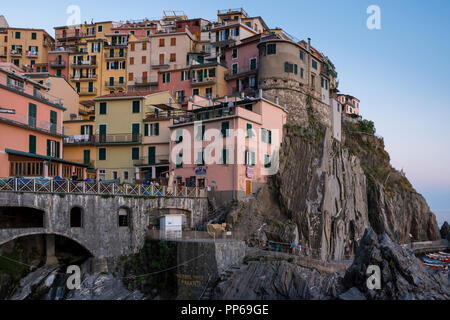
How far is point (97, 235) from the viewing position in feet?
117

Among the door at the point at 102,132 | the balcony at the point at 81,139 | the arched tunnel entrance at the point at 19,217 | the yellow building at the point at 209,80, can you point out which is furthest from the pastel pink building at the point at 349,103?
the arched tunnel entrance at the point at 19,217

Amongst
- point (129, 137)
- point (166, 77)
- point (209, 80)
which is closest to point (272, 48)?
point (209, 80)

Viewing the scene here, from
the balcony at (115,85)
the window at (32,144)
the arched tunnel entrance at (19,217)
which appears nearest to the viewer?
the arched tunnel entrance at (19,217)

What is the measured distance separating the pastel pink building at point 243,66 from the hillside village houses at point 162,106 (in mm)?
157

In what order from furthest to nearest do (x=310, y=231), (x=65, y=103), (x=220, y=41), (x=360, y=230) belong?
(x=220, y=41) → (x=65, y=103) → (x=360, y=230) → (x=310, y=231)

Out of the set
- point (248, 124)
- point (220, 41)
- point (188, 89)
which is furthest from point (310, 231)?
point (220, 41)

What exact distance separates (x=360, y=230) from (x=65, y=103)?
43.1 metres

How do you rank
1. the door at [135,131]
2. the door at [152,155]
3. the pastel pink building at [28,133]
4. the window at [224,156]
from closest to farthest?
the pastel pink building at [28,133]
the window at [224,156]
the door at [152,155]
the door at [135,131]

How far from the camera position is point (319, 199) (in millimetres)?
46438

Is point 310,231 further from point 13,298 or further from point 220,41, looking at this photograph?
point 220,41

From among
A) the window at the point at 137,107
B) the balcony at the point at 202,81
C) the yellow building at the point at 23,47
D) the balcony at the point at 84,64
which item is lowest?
the window at the point at 137,107

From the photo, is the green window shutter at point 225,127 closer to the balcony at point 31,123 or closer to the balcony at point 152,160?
the balcony at point 152,160

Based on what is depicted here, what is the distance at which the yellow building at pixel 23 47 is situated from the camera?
8500 centimetres

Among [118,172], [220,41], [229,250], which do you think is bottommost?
[229,250]
